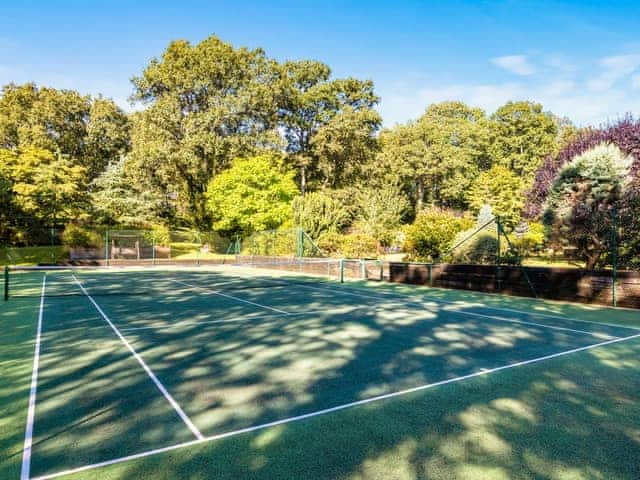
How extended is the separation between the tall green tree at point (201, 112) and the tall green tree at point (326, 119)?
8.04 ft

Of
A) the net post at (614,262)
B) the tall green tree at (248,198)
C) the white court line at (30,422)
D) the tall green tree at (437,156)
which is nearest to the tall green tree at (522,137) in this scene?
the tall green tree at (437,156)

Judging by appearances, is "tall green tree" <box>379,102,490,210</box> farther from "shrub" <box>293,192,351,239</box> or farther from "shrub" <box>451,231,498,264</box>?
"shrub" <box>451,231,498,264</box>

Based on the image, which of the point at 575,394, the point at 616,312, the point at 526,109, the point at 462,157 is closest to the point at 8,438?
the point at 575,394

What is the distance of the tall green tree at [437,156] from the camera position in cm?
4897

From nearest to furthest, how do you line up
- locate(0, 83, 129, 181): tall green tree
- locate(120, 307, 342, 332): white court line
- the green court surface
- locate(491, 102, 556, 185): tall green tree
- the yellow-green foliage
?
the green court surface
locate(120, 307, 342, 332): white court line
the yellow-green foliage
locate(0, 83, 129, 181): tall green tree
locate(491, 102, 556, 185): tall green tree

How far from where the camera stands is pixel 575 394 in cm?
466

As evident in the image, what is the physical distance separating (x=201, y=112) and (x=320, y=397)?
Answer: 36.8m

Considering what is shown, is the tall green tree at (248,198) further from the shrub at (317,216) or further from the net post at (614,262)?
the net post at (614,262)

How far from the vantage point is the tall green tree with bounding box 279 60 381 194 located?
40156mm

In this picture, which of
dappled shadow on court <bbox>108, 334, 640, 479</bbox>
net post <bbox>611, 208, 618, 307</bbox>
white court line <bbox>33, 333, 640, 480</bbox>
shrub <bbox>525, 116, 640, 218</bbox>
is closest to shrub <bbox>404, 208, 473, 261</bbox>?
shrub <bbox>525, 116, 640, 218</bbox>

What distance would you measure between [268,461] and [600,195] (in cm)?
1380

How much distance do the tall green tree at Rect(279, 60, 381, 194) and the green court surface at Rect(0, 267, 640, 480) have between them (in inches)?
1295

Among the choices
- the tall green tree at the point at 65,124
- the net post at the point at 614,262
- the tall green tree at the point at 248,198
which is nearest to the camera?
the net post at the point at 614,262

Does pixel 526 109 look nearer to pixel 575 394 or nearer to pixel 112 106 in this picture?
pixel 112 106
